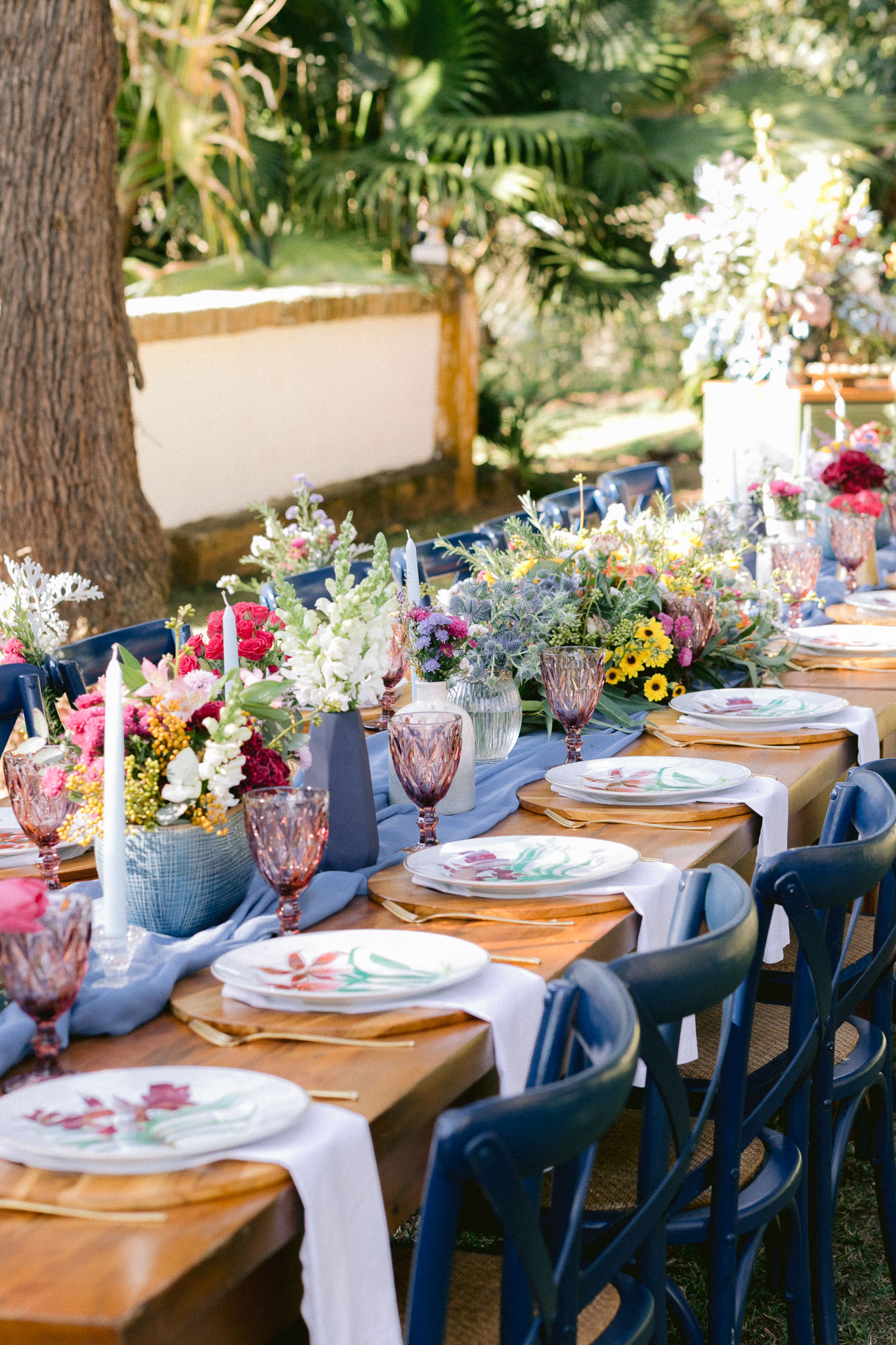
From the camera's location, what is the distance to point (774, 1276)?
217 cm

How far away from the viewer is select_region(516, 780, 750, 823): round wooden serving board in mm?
2159

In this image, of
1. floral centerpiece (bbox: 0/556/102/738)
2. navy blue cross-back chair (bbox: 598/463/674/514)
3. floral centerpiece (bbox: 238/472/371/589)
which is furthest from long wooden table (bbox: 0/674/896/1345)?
navy blue cross-back chair (bbox: 598/463/674/514)

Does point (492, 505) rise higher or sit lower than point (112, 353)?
lower

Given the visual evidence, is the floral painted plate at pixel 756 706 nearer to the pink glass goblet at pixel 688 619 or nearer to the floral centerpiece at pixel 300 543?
the pink glass goblet at pixel 688 619

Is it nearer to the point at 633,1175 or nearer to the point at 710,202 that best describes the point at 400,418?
the point at 710,202

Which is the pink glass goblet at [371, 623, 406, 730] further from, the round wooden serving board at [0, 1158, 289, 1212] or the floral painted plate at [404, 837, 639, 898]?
the round wooden serving board at [0, 1158, 289, 1212]

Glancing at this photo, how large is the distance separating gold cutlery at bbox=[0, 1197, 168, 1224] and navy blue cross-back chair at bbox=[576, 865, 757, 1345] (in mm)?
446

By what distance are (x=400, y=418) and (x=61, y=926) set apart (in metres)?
9.31

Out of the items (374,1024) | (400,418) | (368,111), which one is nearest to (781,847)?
(374,1024)

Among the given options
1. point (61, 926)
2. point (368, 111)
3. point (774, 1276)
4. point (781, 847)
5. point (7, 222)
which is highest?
point (368, 111)

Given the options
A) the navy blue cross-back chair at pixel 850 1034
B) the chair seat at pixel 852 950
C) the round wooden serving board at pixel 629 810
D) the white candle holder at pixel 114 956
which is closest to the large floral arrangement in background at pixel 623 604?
the round wooden serving board at pixel 629 810

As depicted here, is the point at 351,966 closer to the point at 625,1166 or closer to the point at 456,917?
the point at 456,917

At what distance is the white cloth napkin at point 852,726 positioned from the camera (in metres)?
2.62

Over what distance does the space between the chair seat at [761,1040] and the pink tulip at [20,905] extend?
1.13 meters
